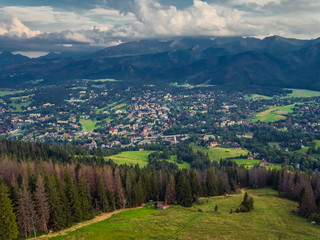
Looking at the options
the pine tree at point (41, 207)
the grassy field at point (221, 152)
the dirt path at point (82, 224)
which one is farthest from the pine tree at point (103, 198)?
the grassy field at point (221, 152)

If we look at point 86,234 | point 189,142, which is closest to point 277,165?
point 189,142

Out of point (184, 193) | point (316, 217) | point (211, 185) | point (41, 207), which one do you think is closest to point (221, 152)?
point (211, 185)

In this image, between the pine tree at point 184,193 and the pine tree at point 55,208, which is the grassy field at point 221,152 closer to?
the pine tree at point 184,193

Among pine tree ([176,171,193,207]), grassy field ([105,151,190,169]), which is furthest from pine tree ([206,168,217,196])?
grassy field ([105,151,190,169])

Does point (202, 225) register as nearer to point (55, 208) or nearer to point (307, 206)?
point (307, 206)

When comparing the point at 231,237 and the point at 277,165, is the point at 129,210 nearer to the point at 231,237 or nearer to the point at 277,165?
the point at 231,237

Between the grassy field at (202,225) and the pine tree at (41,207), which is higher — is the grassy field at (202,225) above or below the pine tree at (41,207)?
below
